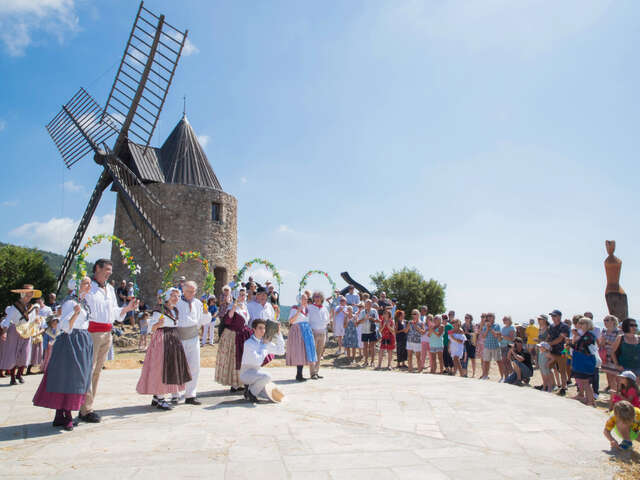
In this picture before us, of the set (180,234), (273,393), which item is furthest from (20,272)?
(273,393)

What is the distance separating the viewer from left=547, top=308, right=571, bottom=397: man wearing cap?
838 centimetres

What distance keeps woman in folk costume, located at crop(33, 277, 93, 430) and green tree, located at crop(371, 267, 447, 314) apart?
3145 cm

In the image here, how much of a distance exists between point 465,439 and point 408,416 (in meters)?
0.97

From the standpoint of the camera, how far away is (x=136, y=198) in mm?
21266

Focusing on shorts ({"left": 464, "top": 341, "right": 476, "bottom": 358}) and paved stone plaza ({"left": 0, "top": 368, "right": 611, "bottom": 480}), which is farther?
shorts ({"left": 464, "top": 341, "right": 476, "bottom": 358})

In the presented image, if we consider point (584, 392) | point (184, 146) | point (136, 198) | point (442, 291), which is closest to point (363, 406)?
point (584, 392)

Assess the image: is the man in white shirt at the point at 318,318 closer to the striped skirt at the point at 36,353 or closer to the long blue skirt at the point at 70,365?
the long blue skirt at the point at 70,365

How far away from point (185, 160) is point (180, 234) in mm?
4476

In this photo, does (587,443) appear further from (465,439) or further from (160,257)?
(160,257)

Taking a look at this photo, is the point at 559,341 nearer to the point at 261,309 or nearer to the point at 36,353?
the point at 261,309

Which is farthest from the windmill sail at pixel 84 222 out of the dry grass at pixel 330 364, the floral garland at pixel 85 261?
the floral garland at pixel 85 261

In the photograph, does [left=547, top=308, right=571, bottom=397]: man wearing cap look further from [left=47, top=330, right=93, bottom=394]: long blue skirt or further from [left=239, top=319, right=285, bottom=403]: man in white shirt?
[left=47, top=330, right=93, bottom=394]: long blue skirt

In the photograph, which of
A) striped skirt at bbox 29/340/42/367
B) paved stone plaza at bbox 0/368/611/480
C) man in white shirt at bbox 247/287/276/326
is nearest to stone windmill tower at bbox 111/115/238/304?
striped skirt at bbox 29/340/42/367

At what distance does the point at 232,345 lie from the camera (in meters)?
6.91
